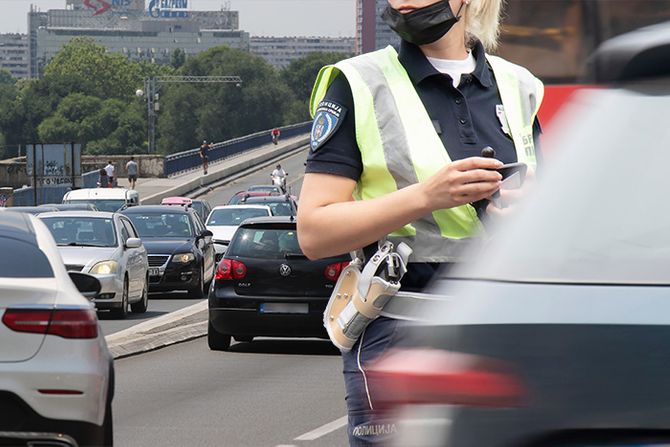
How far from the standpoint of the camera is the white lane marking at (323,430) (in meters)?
10.2

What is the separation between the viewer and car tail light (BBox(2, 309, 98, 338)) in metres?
7.23

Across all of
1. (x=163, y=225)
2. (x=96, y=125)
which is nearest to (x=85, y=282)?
(x=163, y=225)

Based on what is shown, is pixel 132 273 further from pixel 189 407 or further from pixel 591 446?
pixel 591 446

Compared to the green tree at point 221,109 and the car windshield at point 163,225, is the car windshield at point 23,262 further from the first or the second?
the green tree at point 221,109

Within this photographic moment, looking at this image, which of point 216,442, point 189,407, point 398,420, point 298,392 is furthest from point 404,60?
point 298,392

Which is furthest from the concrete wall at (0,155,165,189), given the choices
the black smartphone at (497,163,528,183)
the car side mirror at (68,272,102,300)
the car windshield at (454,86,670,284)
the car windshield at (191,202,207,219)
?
the car windshield at (454,86,670,284)

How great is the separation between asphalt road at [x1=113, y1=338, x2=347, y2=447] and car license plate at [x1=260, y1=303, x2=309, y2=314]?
17.0 inches

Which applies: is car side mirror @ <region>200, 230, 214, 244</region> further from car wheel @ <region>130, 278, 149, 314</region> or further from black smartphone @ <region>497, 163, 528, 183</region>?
black smartphone @ <region>497, 163, 528, 183</region>

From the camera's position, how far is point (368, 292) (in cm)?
369

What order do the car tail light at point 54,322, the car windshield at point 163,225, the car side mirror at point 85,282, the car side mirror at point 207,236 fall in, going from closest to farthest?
the car tail light at point 54,322
the car side mirror at point 85,282
the car side mirror at point 207,236
the car windshield at point 163,225

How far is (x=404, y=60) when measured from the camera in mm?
3936

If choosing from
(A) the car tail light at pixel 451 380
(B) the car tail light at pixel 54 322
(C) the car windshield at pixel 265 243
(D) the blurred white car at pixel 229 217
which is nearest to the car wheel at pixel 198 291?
(D) the blurred white car at pixel 229 217

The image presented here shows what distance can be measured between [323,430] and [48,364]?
358 cm

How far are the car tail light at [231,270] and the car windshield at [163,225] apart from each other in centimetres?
1102
